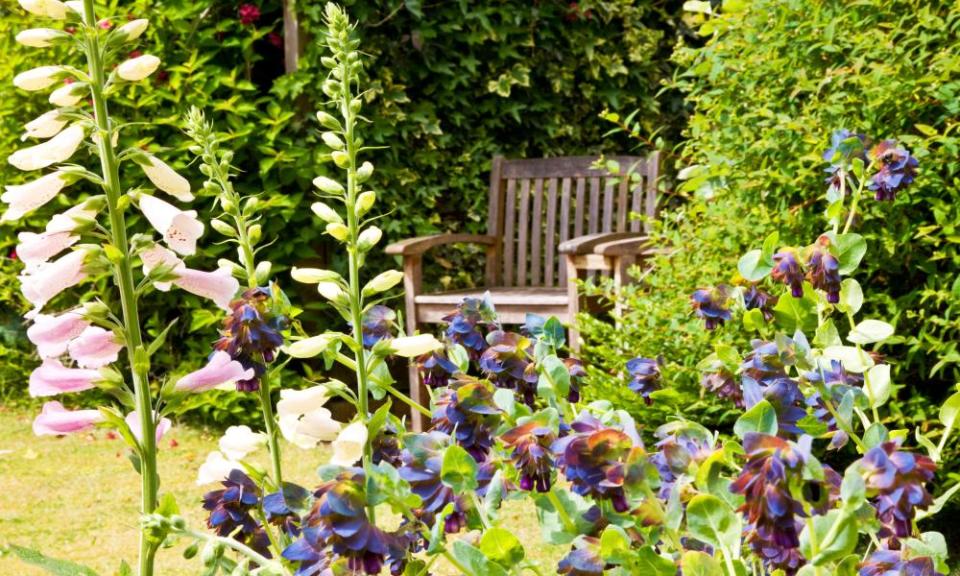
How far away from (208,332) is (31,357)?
43.7 inches

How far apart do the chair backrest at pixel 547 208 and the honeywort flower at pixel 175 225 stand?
345cm

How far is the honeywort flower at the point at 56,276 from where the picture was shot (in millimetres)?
962

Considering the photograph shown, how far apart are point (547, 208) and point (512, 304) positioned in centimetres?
84

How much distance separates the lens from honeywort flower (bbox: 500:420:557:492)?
32.3 inches

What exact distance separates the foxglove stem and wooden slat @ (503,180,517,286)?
3.73 m

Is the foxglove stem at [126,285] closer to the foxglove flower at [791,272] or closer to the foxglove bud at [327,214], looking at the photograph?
the foxglove bud at [327,214]

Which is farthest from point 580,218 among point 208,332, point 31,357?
point 31,357

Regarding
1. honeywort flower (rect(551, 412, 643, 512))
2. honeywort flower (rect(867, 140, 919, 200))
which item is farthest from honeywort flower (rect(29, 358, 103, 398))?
honeywort flower (rect(867, 140, 919, 200))

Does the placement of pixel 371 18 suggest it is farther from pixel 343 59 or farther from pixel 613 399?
pixel 343 59

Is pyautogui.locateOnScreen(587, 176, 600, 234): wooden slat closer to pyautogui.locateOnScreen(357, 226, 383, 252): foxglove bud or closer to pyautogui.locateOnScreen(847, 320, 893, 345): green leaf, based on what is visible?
pyautogui.locateOnScreen(847, 320, 893, 345): green leaf

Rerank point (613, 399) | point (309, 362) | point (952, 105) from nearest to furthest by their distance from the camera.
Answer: point (952, 105) < point (613, 399) < point (309, 362)

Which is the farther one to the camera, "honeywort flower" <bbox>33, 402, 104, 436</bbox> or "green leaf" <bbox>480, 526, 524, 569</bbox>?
"honeywort flower" <bbox>33, 402, 104, 436</bbox>

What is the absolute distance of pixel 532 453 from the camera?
82cm

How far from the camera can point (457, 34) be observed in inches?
189
